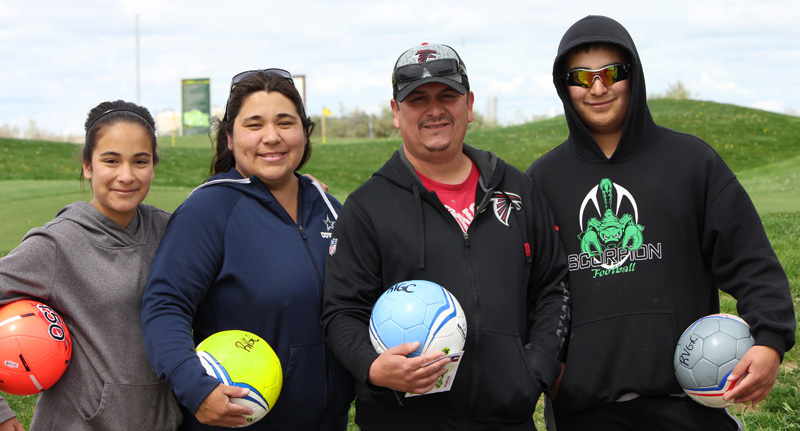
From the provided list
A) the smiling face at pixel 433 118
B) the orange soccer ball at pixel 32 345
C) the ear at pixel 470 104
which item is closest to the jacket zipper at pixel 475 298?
the smiling face at pixel 433 118

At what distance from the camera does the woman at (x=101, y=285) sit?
3.27 m

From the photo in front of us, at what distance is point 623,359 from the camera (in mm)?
3439

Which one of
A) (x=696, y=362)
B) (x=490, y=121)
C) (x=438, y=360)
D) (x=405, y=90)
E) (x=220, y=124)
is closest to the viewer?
(x=438, y=360)

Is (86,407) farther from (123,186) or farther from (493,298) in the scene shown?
(493,298)

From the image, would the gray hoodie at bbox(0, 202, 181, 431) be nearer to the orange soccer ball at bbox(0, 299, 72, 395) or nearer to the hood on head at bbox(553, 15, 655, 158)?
the orange soccer ball at bbox(0, 299, 72, 395)

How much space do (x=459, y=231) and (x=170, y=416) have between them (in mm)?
1710

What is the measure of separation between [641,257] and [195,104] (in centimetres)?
4363

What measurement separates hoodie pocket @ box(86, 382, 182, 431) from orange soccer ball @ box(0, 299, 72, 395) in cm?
25

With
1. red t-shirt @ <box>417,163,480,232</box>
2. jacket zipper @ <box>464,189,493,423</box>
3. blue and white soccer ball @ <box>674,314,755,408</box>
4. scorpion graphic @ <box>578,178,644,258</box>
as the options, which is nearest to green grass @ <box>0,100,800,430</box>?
red t-shirt @ <box>417,163,480,232</box>

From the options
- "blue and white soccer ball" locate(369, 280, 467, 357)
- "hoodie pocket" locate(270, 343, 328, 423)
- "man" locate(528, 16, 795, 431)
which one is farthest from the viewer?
"hoodie pocket" locate(270, 343, 328, 423)

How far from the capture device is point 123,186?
352 centimetres

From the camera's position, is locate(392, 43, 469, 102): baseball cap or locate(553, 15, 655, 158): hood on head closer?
locate(392, 43, 469, 102): baseball cap

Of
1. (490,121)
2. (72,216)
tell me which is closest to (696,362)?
(72,216)

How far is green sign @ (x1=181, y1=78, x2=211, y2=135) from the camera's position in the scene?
142 feet
